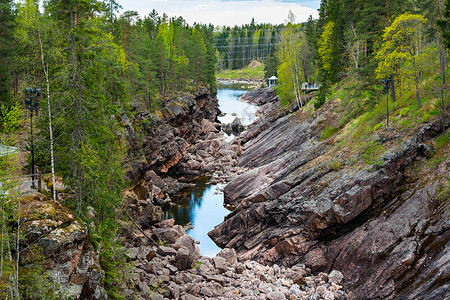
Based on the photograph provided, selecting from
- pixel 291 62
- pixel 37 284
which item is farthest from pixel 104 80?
pixel 291 62

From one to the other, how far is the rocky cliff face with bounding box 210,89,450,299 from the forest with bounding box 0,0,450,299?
4.76m

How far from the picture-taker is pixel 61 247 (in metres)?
12.3

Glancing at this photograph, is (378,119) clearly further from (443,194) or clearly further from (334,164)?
(443,194)

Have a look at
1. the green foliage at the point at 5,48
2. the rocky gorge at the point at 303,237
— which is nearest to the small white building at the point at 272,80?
the rocky gorge at the point at 303,237

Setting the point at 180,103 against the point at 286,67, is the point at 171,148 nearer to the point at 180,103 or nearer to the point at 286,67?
the point at 180,103

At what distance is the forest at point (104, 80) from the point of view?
607 inches

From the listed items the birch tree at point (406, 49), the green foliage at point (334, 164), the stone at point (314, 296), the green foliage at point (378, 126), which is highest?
the birch tree at point (406, 49)

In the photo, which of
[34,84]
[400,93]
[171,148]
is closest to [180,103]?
[171,148]

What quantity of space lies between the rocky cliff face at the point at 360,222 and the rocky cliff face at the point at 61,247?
14.3 metres

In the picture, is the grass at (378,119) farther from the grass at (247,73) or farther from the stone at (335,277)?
the grass at (247,73)

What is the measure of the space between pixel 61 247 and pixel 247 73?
174966mm

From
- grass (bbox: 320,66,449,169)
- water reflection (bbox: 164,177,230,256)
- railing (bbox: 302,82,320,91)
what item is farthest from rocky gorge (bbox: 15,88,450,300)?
railing (bbox: 302,82,320,91)

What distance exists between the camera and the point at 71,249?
12.8m

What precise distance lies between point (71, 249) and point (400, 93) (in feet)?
95.2
